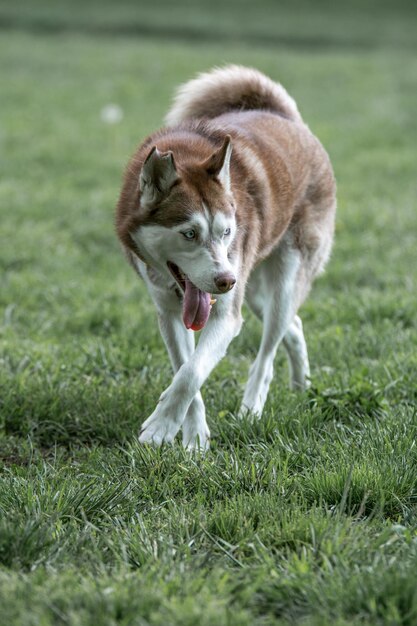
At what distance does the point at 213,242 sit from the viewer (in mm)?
4223

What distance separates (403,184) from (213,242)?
7.26 m

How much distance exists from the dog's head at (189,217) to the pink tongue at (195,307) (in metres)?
0.04

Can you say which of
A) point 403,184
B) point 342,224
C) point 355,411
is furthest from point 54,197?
point 355,411

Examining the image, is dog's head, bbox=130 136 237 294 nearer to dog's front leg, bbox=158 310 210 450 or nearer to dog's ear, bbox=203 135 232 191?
dog's ear, bbox=203 135 232 191

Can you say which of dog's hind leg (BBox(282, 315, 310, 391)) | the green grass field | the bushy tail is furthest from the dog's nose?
the bushy tail

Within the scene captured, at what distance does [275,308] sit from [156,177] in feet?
4.43

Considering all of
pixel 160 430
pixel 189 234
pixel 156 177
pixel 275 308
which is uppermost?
pixel 156 177

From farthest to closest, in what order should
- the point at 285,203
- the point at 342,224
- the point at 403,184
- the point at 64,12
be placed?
the point at 64,12, the point at 403,184, the point at 342,224, the point at 285,203

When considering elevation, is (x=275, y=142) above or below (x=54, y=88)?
above

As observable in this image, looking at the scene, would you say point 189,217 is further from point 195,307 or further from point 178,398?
point 178,398

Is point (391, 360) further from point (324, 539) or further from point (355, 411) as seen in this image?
point (324, 539)

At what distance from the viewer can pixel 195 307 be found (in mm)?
4336

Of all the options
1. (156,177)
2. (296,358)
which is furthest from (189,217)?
(296,358)

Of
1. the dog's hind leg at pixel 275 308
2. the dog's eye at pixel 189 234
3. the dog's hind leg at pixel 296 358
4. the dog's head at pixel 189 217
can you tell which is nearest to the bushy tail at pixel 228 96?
the dog's hind leg at pixel 275 308
